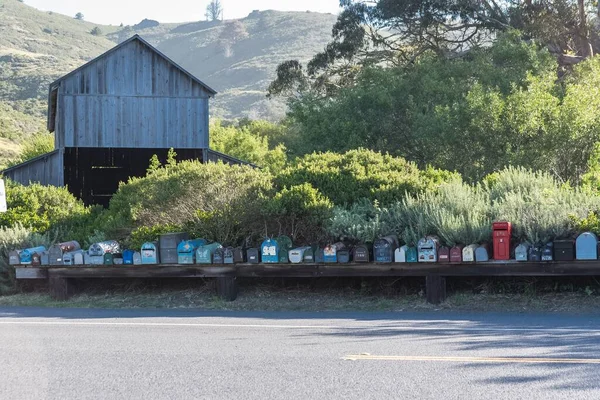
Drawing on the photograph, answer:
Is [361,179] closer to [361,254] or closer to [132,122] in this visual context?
[361,254]

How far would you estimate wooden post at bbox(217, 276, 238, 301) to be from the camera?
14359 mm

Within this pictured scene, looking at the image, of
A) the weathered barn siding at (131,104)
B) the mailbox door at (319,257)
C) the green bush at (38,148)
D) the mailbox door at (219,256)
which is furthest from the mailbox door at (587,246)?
the green bush at (38,148)

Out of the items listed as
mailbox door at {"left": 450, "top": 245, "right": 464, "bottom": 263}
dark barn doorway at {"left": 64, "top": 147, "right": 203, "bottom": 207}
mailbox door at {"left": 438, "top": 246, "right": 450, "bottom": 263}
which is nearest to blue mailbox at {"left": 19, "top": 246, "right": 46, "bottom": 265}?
mailbox door at {"left": 438, "top": 246, "right": 450, "bottom": 263}

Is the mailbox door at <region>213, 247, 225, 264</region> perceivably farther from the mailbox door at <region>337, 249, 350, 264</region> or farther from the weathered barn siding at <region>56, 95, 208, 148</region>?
the weathered barn siding at <region>56, 95, 208, 148</region>

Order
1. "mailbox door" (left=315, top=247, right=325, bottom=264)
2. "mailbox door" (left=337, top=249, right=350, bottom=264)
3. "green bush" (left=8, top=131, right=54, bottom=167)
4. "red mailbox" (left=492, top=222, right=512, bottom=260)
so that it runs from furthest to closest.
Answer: "green bush" (left=8, top=131, right=54, bottom=167)
"mailbox door" (left=315, top=247, right=325, bottom=264)
"mailbox door" (left=337, top=249, right=350, bottom=264)
"red mailbox" (left=492, top=222, right=512, bottom=260)

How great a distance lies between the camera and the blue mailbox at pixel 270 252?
14.0 m

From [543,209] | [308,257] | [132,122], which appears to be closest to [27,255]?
[308,257]

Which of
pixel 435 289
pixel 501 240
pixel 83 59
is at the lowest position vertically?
pixel 435 289

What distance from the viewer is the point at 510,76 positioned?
97.3ft

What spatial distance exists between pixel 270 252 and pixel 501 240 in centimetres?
371

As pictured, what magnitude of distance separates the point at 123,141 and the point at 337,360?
73.0ft

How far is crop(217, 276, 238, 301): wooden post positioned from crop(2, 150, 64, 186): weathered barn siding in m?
15.9

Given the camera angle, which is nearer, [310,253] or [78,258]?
[310,253]

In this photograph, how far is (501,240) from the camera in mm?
12898
